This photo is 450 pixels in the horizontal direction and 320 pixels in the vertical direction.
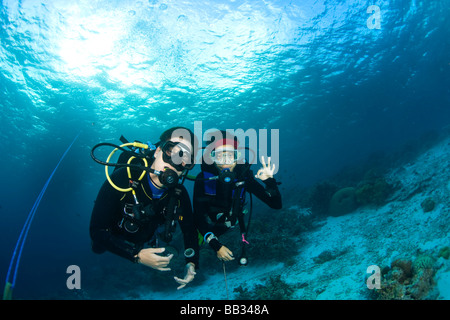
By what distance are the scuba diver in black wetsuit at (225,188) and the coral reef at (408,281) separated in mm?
2559

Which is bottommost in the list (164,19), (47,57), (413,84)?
(47,57)

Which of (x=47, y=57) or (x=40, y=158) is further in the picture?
(x=40, y=158)

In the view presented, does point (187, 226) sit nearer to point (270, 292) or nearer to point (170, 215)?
point (170, 215)

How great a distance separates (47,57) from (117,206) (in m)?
14.3

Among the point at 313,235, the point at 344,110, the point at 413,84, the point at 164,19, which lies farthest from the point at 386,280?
the point at 413,84

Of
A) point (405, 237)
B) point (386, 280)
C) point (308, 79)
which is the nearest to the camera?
point (386, 280)

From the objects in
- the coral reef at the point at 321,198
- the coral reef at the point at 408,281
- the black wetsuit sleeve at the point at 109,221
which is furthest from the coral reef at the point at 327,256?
the black wetsuit sleeve at the point at 109,221

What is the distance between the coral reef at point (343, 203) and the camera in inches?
452

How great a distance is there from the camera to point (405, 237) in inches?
249

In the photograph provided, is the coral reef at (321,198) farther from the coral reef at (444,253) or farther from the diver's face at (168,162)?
the diver's face at (168,162)

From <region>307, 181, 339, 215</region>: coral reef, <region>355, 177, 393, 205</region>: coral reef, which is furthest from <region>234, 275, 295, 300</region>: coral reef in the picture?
<region>307, 181, 339, 215</region>: coral reef

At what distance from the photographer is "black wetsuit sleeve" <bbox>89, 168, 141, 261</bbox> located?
299cm
